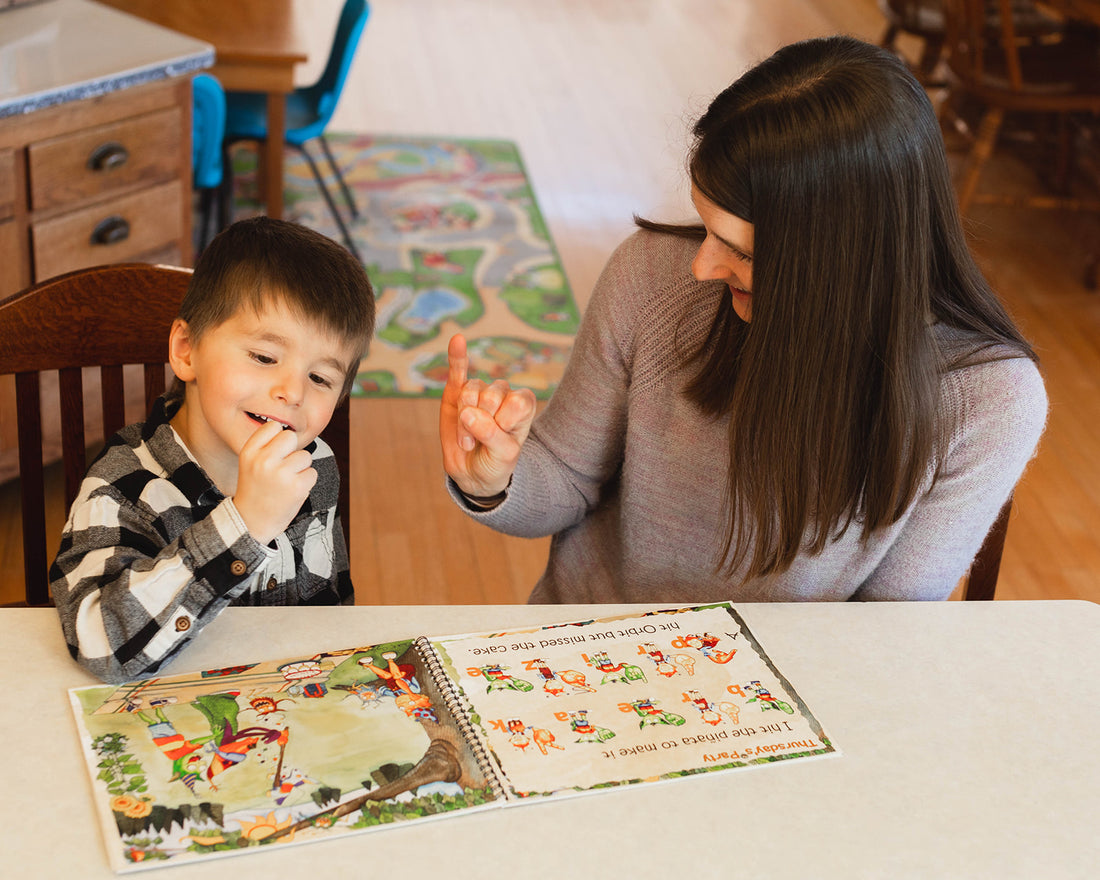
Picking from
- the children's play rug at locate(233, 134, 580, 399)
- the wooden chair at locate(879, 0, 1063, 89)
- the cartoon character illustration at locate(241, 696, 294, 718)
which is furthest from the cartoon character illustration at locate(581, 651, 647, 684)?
the wooden chair at locate(879, 0, 1063, 89)

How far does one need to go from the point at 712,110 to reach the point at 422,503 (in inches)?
61.4

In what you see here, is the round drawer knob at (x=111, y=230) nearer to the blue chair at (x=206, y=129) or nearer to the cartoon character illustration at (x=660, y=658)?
the blue chair at (x=206, y=129)

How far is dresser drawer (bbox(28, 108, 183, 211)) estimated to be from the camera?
2.01 m

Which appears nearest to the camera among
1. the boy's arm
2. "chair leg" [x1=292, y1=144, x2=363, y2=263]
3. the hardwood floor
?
the boy's arm

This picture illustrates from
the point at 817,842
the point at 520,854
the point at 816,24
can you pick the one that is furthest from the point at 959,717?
the point at 816,24

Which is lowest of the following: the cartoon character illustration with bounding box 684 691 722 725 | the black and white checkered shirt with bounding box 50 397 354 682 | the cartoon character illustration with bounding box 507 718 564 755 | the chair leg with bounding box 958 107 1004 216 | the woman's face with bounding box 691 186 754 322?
the chair leg with bounding box 958 107 1004 216

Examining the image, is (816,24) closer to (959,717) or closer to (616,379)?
(616,379)

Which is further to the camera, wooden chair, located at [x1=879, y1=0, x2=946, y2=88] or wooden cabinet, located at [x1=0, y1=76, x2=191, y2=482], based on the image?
wooden chair, located at [x1=879, y1=0, x2=946, y2=88]

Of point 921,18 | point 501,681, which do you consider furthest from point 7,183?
point 921,18

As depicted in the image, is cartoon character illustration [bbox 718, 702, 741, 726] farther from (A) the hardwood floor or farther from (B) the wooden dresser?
(B) the wooden dresser

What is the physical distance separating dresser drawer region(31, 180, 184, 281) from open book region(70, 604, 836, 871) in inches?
54.8

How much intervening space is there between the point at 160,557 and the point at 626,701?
364mm

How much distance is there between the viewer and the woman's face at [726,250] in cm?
102

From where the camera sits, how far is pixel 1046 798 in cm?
89
